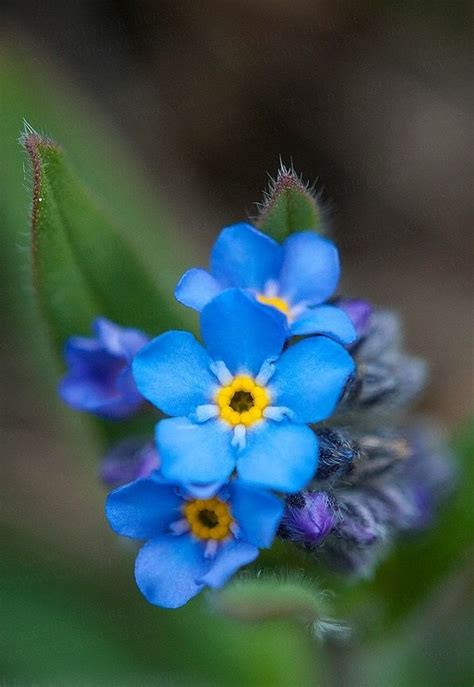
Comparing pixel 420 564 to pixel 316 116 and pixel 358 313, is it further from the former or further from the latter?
pixel 316 116

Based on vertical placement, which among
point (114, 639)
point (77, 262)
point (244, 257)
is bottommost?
point (114, 639)

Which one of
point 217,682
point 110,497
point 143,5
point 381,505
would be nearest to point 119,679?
point 217,682

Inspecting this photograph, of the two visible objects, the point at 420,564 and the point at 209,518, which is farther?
the point at 420,564

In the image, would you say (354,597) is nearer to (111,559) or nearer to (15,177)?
(111,559)

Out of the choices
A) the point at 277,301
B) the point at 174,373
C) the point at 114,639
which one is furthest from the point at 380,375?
the point at 114,639

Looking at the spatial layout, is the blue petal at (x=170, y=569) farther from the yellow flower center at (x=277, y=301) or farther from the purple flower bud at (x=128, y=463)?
the yellow flower center at (x=277, y=301)

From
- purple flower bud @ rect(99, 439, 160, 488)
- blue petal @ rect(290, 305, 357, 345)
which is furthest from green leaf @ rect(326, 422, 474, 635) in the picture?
blue petal @ rect(290, 305, 357, 345)

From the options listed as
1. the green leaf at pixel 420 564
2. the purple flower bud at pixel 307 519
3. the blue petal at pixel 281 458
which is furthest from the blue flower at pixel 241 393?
the green leaf at pixel 420 564

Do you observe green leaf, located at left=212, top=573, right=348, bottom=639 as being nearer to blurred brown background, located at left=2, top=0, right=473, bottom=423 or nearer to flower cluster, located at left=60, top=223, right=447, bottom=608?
flower cluster, located at left=60, top=223, right=447, bottom=608
